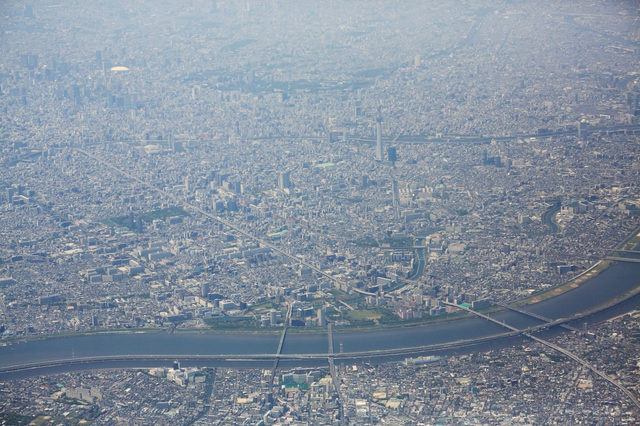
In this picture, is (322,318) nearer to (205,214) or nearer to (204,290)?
(204,290)

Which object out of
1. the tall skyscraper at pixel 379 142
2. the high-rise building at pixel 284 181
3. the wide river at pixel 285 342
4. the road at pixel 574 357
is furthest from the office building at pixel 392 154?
the wide river at pixel 285 342

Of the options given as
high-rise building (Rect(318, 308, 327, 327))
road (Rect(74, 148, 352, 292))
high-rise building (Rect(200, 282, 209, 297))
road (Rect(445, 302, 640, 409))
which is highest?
road (Rect(74, 148, 352, 292))

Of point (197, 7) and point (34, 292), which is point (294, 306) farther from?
point (197, 7)

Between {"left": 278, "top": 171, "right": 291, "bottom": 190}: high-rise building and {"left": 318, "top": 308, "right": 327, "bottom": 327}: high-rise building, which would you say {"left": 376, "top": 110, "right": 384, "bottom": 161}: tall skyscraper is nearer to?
{"left": 278, "top": 171, "right": 291, "bottom": 190}: high-rise building

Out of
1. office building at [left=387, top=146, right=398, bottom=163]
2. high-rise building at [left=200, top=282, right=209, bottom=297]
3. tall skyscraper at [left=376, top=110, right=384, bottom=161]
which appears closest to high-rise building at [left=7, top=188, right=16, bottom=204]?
high-rise building at [left=200, top=282, right=209, bottom=297]

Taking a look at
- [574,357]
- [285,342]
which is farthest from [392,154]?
[574,357]

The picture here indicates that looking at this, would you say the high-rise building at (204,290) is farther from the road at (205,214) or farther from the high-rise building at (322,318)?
the high-rise building at (322,318)

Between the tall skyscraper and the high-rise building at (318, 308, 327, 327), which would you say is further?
the tall skyscraper
